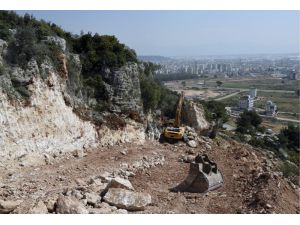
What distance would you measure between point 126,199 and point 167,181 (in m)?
4.58

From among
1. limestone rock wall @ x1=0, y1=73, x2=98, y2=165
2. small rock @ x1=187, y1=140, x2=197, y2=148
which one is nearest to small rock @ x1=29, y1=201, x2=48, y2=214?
limestone rock wall @ x1=0, y1=73, x2=98, y2=165

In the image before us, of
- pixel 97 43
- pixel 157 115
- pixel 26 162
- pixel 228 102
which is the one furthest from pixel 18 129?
pixel 228 102

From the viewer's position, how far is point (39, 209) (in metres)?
11.6

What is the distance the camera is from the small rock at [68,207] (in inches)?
457

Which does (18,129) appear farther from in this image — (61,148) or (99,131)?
(99,131)

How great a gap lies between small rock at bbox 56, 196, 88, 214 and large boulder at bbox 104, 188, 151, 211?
1338 mm

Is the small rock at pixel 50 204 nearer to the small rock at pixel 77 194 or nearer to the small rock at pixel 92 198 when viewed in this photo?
the small rock at pixel 77 194

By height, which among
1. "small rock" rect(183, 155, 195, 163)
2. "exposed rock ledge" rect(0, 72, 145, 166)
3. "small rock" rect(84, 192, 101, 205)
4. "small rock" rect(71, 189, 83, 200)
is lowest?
"small rock" rect(183, 155, 195, 163)

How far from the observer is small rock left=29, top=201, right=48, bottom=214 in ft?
37.3

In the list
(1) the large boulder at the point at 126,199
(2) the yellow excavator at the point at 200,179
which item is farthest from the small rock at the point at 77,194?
(2) the yellow excavator at the point at 200,179

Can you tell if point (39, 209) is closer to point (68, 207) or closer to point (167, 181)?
point (68, 207)

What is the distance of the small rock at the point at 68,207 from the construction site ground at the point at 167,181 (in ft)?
4.81

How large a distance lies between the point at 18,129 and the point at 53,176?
2.26 meters

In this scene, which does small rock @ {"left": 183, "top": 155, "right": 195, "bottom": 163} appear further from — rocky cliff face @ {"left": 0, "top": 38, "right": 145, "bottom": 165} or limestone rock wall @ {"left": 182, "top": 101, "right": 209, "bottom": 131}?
limestone rock wall @ {"left": 182, "top": 101, "right": 209, "bottom": 131}
